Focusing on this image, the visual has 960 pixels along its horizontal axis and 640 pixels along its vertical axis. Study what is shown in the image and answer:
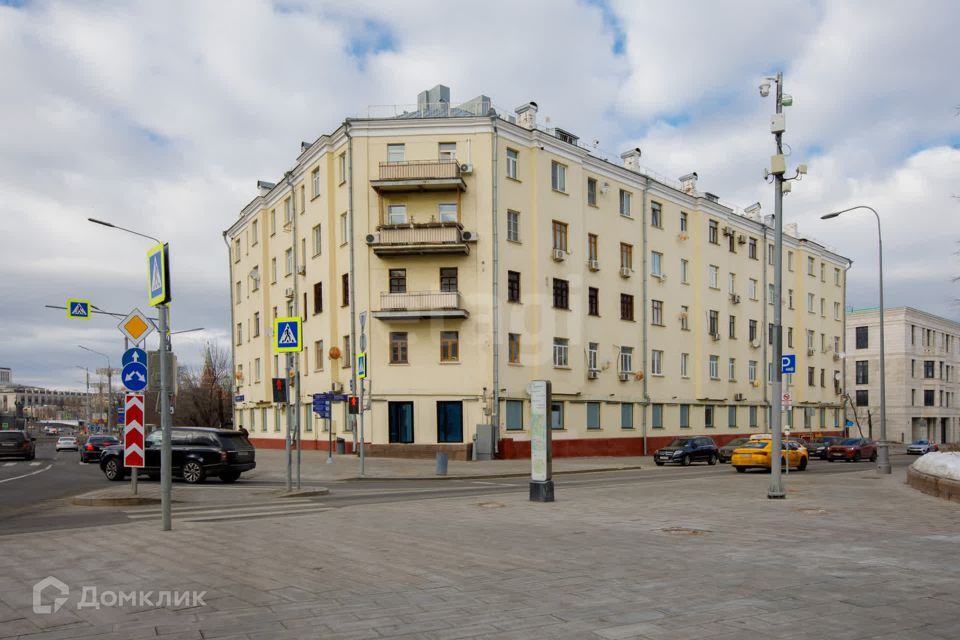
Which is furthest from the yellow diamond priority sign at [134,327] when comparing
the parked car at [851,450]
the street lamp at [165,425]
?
the parked car at [851,450]

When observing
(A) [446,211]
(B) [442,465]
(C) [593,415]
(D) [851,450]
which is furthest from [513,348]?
(D) [851,450]

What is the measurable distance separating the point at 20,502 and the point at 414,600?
1369 cm

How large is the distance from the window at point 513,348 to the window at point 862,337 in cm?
6056

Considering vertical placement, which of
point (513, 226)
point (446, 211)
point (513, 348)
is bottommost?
point (513, 348)

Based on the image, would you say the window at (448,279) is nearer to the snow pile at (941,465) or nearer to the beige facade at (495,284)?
the beige facade at (495,284)

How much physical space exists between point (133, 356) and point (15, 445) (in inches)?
1183

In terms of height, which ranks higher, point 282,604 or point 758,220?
point 758,220

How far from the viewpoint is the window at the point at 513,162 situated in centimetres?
3594

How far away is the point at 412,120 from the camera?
34938 mm

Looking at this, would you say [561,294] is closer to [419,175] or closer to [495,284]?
[495,284]

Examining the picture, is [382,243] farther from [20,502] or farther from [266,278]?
[20,502]

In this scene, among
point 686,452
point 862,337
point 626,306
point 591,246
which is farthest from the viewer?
point 862,337

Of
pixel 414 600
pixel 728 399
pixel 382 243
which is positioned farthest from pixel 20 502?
pixel 728 399

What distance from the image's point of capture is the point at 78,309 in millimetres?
27281
